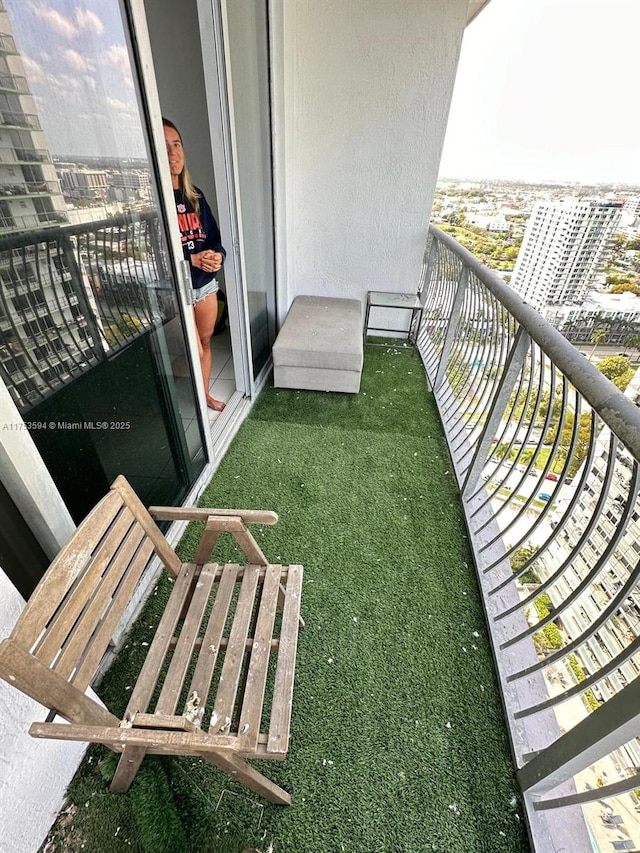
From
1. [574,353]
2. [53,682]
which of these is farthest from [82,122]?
[574,353]

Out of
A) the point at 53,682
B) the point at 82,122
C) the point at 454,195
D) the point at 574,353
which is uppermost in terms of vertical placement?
the point at 82,122

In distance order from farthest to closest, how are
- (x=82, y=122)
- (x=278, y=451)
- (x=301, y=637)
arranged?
(x=278, y=451) → (x=301, y=637) → (x=82, y=122)

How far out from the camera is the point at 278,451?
2408 millimetres

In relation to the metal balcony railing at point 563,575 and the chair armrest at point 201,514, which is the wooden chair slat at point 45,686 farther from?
the metal balcony railing at point 563,575

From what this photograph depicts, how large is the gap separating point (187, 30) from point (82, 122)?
2.71 m

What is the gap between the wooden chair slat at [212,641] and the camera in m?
0.99

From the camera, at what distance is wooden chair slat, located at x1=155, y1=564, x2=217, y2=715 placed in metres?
0.97

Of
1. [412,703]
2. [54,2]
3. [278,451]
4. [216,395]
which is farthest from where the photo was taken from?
[216,395]

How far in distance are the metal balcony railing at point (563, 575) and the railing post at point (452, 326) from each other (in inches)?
18.5

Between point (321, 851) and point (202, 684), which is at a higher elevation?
point (202, 684)

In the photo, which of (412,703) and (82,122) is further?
(412,703)

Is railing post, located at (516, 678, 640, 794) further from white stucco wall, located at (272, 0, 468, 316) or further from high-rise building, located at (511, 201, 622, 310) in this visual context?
white stucco wall, located at (272, 0, 468, 316)

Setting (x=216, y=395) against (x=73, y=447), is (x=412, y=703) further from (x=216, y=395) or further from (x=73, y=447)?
(x=216, y=395)

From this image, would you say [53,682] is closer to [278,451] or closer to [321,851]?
[321,851]
